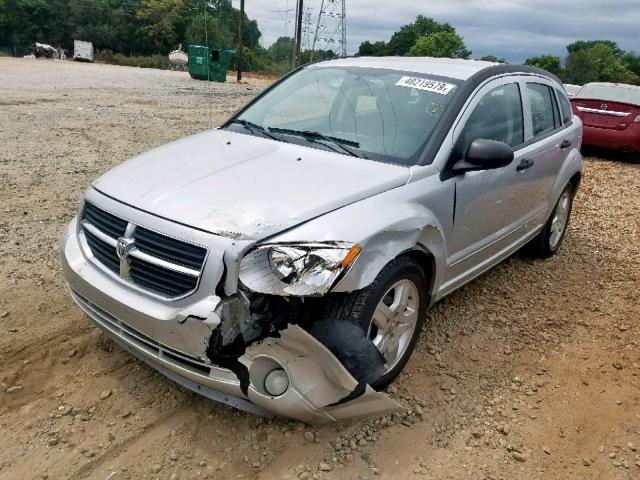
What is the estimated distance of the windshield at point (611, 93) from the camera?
35.2 feet

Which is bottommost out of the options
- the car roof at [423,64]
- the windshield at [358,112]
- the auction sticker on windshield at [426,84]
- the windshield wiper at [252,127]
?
the windshield wiper at [252,127]

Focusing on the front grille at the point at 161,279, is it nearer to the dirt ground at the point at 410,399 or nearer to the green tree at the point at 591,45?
the dirt ground at the point at 410,399

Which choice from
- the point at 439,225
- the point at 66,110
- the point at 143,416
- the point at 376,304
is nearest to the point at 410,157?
the point at 439,225

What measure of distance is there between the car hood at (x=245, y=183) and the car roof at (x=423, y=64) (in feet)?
3.47

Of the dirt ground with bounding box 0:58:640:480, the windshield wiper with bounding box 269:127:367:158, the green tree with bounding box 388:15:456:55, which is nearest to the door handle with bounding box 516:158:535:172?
the dirt ground with bounding box 0:58:640:480

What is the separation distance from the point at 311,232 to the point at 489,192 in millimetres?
1656

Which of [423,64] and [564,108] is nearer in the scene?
[423,64]

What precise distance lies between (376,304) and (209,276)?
820 millimetres

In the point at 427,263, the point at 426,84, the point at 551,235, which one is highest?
the point at 426,84

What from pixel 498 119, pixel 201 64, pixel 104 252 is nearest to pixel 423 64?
pixel 498 119

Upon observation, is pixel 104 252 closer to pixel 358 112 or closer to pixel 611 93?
pixel 358 112

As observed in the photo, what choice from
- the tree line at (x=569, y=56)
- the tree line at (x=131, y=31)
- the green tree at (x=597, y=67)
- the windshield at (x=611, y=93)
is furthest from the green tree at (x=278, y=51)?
the windshield at (x=611, y=93)

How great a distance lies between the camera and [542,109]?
4828mm

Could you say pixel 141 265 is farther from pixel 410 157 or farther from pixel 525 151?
pixel 525 151
